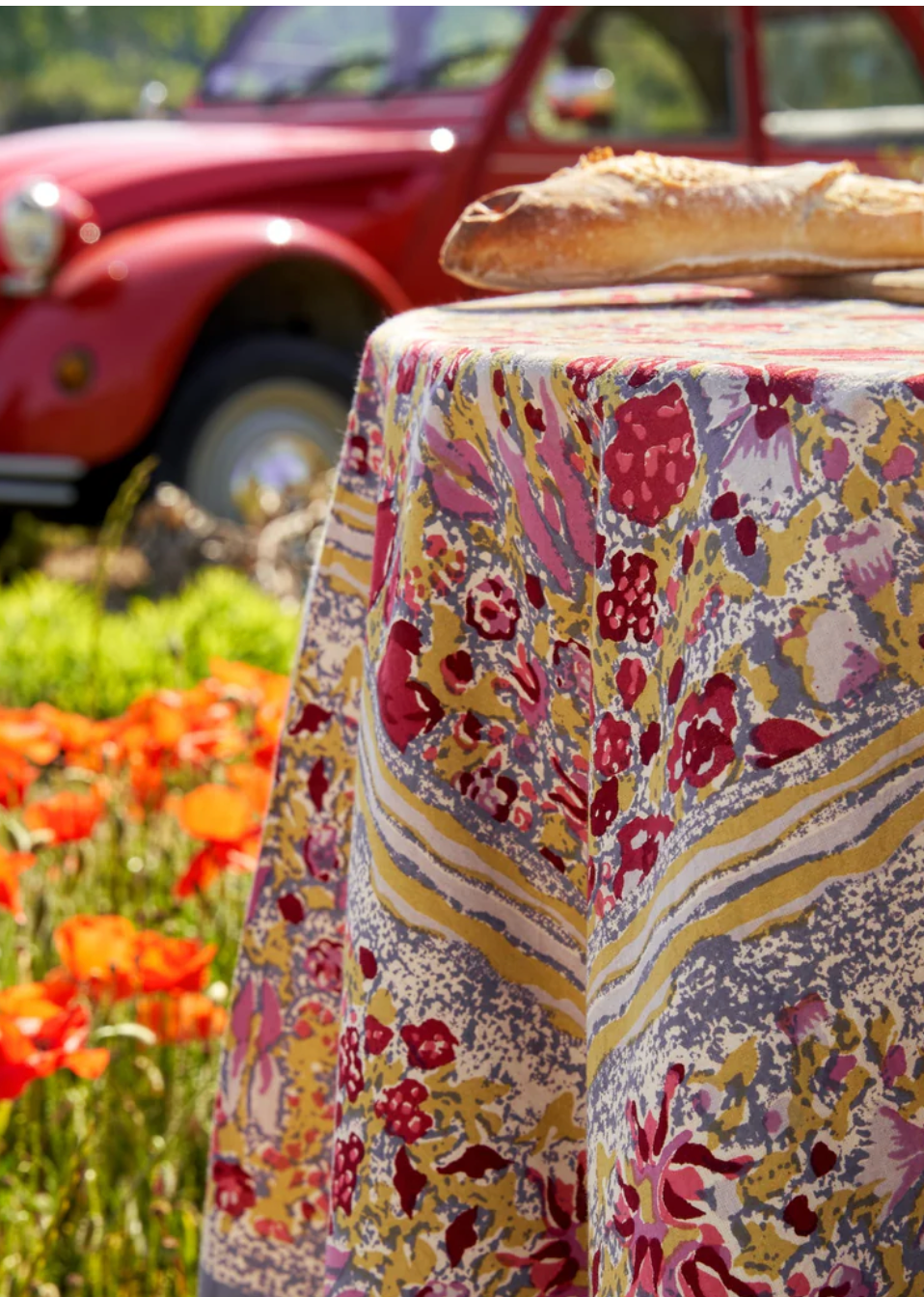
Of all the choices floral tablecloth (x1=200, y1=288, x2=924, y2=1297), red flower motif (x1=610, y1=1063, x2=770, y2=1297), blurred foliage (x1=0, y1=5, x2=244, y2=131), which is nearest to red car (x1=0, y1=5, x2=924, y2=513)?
floral tablecloth (x1=200, y1=288, x2=924, y2=1297)

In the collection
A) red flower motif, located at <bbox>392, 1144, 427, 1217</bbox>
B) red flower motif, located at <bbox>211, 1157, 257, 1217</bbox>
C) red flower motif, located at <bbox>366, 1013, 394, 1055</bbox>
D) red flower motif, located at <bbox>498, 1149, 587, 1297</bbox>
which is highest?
red flower motif, located at <bbox>366, 1013, 394, 1055</bbox>

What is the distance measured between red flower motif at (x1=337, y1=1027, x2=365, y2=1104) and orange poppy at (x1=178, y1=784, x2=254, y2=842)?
510 millimetres

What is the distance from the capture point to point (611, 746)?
0.79m

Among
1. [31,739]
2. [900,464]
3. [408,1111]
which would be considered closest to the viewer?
[900,464]

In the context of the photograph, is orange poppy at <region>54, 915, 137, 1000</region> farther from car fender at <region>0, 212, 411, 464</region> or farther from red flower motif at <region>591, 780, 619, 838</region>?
car fender at <region>0, 212, 411, 464</region>

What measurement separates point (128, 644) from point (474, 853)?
2.53m

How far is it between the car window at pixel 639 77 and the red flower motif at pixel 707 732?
4359mm

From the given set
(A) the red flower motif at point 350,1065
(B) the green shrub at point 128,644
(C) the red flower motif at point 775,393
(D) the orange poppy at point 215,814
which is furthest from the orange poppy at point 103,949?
(B) the green shrub at point 128,644

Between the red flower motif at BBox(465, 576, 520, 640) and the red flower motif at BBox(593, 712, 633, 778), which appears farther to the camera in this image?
Result: the red flower motif at BBox(465, 576, 520, 640)

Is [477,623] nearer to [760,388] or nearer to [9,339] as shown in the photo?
[760,388]

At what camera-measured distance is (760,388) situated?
711 mm

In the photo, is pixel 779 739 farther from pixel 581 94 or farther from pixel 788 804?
pixel 581 94

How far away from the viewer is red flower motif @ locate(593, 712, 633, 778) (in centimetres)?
78

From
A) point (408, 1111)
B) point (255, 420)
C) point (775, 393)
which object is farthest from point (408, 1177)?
point (255, 420)
